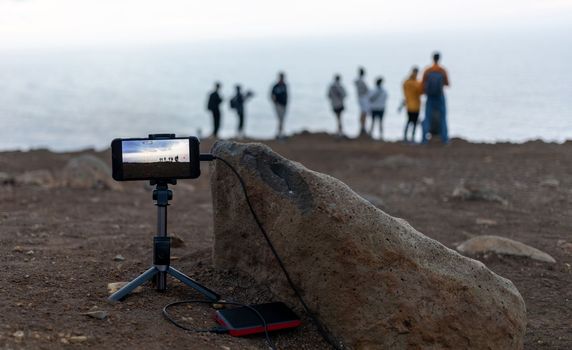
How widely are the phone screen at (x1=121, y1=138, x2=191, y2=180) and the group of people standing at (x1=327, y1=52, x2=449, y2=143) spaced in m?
12.1

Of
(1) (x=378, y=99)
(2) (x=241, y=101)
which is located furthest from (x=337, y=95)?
(2) (x=241, y=101)

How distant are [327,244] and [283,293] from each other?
666mm

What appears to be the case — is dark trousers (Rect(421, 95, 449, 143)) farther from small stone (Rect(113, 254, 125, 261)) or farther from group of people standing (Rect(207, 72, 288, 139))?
small stone (Rect(113, 254, 125, 261))

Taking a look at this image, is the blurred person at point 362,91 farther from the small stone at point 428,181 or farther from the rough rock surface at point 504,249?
the rough rock surface at point 504,249

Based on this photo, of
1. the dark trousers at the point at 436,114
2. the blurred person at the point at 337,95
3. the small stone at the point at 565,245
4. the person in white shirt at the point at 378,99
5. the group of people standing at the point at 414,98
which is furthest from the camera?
the blurred person at the point at 337,95

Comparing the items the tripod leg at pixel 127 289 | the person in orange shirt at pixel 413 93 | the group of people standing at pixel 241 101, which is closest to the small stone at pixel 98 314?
the tripod leg at pixel 127 289

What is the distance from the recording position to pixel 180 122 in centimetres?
5188

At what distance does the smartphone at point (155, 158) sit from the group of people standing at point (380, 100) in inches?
477

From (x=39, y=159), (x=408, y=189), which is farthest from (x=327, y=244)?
(x=39, y=159)

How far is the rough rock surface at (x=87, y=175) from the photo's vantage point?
531 inches

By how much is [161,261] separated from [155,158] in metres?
0.83

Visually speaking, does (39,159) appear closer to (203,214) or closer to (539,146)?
(203,214)

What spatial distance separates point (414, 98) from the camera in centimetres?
1764

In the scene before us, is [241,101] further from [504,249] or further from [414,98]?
[504,249]
